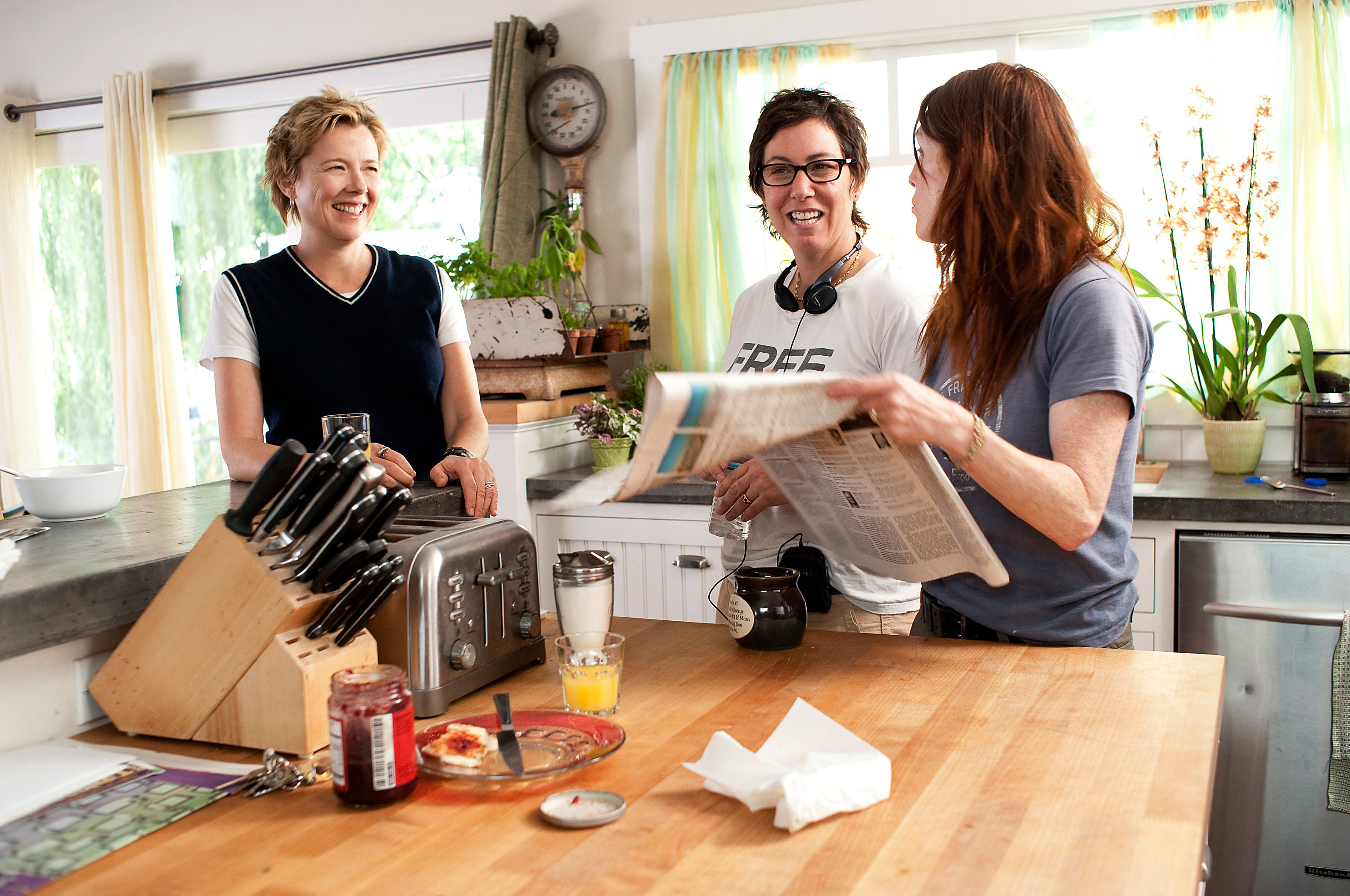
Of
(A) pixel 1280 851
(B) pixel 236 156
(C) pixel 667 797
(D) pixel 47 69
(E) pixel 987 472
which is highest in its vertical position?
(D) pixel 47 69

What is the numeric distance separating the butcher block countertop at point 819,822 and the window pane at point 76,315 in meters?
4.10

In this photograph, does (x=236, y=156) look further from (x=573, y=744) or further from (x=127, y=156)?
(x=573, y=744)

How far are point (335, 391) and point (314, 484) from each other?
102 centimetres

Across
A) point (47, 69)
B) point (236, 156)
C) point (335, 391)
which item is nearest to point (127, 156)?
point (236, 156)

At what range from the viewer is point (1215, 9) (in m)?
2.96

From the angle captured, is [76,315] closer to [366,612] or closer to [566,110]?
[566,110]

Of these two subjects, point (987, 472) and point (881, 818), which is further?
point (987, 472)

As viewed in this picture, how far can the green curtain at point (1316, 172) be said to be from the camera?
2.88m

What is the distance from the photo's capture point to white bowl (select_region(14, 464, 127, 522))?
156 cm

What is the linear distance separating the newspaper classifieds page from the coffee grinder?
6.14 ft

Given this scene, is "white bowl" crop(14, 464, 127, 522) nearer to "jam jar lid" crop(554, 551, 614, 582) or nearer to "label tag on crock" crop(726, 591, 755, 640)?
"jam jar lid" crop(554, 551, 614, 582)

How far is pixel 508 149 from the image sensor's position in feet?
12.0

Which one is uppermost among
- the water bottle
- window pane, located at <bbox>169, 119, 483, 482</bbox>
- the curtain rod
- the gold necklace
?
the curtain rod

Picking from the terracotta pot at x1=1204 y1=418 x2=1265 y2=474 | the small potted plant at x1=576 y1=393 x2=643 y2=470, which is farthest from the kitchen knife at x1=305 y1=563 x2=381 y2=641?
the terracotta pot at x1=1204 y1=418 x2=1265 y2=474
